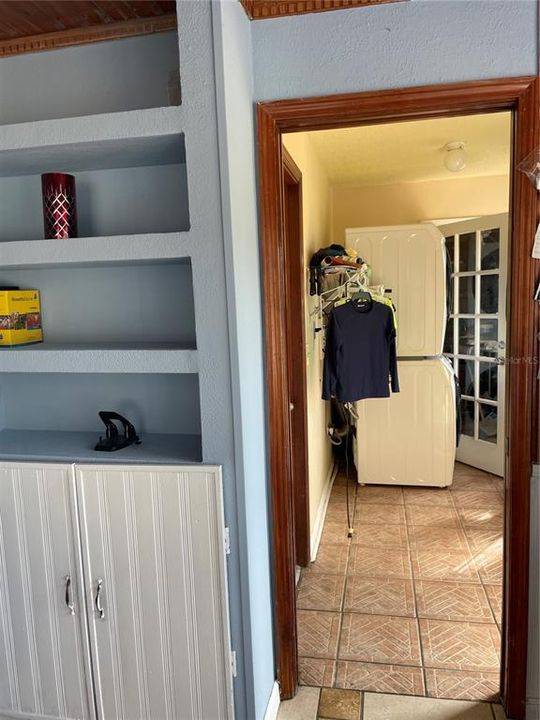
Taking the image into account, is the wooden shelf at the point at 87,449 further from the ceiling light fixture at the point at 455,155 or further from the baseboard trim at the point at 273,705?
the ceiling light fixture at the point at 455,155

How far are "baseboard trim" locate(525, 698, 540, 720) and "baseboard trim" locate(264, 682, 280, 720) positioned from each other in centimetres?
86

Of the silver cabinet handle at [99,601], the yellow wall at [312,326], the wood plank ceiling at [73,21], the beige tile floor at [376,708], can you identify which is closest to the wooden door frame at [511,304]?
the beige tile floor at [376,708]

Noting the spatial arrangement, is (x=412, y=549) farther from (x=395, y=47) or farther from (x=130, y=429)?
(x=395, y=47)

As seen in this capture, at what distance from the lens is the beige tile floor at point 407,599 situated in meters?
2.04

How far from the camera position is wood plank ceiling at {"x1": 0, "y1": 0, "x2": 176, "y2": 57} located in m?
1.57

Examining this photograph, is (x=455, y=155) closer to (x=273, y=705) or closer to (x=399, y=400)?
(x=399, y=400)

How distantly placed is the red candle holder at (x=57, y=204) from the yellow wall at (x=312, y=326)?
113cm

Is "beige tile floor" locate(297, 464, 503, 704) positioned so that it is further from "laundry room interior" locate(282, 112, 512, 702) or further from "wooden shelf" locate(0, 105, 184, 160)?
"wooden shelf" locate(0, 105, 184, 160)

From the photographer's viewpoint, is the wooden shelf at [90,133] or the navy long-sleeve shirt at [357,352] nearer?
the wooden shelf at [90,133]

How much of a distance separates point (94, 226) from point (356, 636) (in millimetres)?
2007

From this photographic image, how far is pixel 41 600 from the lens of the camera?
1.67 metres

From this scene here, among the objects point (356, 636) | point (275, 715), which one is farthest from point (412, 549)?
point (275, 715)

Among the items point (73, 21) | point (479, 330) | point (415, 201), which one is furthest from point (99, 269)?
point (415, 201)

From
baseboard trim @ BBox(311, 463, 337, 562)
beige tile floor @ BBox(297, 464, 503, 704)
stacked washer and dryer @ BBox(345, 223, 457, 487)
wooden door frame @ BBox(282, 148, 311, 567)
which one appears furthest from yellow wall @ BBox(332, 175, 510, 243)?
beige tile floor @ BBox(297, 464, 503, 704)
